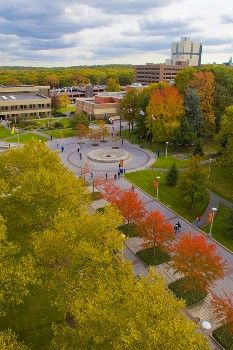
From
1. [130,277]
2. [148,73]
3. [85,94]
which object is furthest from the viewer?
[148,73]

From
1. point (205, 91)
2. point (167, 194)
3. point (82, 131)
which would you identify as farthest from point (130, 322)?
point (205, 91)

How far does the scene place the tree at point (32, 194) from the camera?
29.2m

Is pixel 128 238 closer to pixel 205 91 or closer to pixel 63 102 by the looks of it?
pixel 205 91

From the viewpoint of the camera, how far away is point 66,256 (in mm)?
23828

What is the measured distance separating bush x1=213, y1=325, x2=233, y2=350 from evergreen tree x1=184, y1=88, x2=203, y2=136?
153 ft

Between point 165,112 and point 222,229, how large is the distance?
32.6 m

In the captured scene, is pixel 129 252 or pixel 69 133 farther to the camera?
pixel 69 133

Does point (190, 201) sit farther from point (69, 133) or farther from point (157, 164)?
point (69, 133)

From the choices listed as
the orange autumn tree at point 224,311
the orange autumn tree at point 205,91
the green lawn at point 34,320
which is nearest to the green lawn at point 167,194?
the orange autumn tree at point 224,311

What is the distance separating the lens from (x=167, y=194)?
48750 millimetres

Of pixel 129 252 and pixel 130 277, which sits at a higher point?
pixel 130 277

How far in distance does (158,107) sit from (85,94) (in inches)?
3452

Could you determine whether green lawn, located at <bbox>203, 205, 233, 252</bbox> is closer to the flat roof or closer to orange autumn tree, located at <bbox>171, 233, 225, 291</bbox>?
orange autumn tree, located at <bbox>171, 233, 225, 291</bbox>

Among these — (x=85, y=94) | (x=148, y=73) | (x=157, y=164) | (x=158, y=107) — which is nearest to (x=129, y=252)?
(x=157, y=164)
